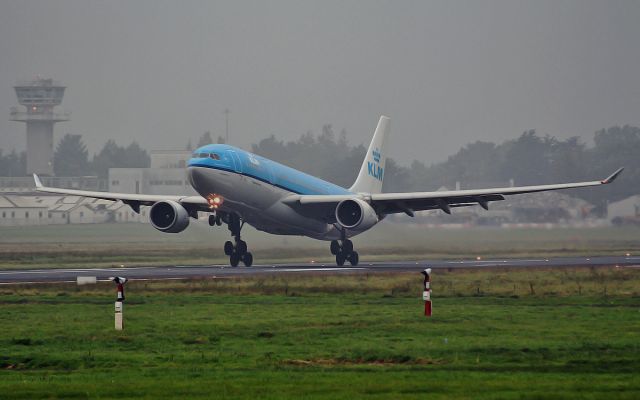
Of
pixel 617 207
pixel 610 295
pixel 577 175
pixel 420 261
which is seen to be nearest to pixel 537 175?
pixel 577 175

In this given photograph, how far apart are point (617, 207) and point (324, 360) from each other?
6620 cm

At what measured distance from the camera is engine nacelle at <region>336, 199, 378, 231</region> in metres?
52.5

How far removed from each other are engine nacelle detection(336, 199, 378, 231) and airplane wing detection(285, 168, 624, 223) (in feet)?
1.37

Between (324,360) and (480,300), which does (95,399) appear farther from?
(480,300)

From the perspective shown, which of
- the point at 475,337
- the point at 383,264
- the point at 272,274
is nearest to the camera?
the point at 475,337

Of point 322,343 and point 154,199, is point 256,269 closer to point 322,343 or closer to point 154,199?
point 154,199

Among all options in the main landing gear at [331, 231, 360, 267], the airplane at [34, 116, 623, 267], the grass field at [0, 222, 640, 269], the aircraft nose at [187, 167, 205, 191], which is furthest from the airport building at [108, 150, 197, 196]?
the aircraft nose at [187, 167, 205, 191]

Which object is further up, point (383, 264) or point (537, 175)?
point (537, 175)

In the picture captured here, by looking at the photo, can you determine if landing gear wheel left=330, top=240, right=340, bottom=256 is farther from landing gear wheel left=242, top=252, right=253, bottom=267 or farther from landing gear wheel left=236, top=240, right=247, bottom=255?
landing gear wheel left=236, top=240, right=247, bottom=255

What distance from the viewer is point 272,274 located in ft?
150

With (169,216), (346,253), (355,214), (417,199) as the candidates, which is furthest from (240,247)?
(417,199)

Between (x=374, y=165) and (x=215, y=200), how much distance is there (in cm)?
1703

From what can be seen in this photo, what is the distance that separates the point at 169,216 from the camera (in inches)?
2093

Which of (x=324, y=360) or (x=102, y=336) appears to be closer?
(x=324, y=360)
